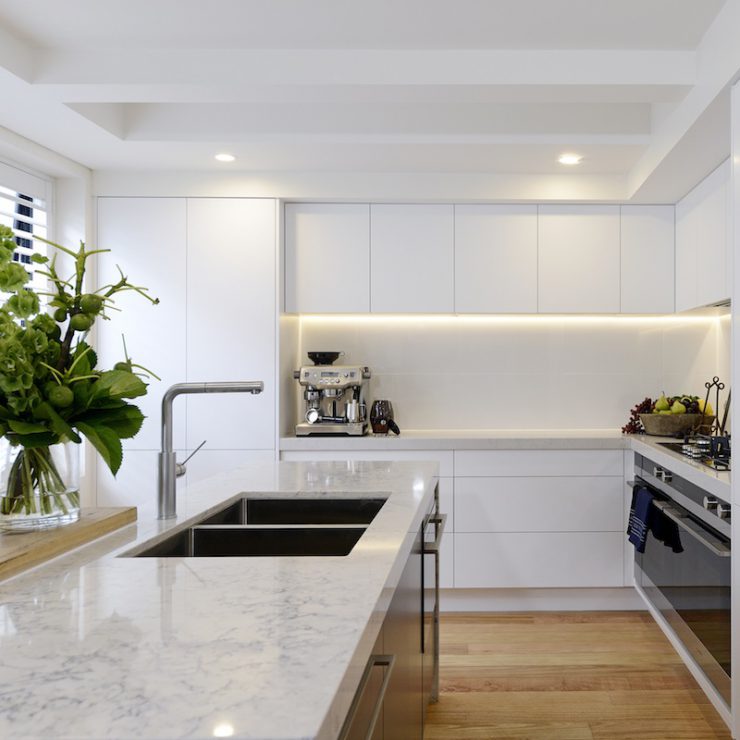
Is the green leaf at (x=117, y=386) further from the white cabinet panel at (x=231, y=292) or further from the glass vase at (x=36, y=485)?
the white cabinet panel at (x=231, y=292)

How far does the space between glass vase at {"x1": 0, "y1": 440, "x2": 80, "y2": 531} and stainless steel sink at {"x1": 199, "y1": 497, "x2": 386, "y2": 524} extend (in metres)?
0.61

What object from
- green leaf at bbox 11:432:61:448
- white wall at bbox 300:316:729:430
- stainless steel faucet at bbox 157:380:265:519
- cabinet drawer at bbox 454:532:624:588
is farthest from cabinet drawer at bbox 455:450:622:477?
green leaf at bbox 11:432:61:448

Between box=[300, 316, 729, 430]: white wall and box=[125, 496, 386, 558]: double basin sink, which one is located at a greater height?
box=[300, 316, 729, 430]: white wall

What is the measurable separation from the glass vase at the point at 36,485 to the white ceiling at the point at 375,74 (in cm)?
167

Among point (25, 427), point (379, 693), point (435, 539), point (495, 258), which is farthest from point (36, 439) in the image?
point (495, 258)

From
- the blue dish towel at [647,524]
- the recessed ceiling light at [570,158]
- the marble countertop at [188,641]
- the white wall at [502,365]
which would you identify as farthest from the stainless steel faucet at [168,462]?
the white wall at [502,365]

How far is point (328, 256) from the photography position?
402 centimetres

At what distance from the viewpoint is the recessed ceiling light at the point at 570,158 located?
3.54 metres

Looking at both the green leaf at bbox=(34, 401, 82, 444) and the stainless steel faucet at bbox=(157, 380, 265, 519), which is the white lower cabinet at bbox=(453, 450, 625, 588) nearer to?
the stainless steel faucet at bbox=(157, 380, 265, 519)

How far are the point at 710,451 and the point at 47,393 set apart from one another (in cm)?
258

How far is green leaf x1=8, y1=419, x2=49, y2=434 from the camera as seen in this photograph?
131 cm

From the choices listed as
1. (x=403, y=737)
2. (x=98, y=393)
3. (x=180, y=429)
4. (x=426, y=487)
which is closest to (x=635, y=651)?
(x=426, y=487)

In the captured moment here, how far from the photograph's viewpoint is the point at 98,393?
1422 mm

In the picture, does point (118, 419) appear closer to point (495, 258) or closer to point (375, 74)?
point (375, 74)
